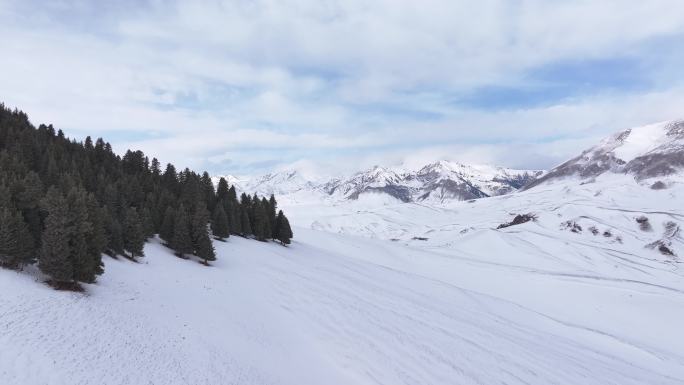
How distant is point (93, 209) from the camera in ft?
119

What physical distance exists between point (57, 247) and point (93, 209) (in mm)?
8507

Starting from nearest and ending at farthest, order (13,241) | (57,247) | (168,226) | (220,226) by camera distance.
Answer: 1. (13,241)
2. (57,247)
3. (168,226)
4. (220,226)

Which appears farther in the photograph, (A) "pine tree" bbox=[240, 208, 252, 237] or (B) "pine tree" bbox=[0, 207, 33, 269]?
(A) "pine tree" bbox=[240, 208, 252, 237]

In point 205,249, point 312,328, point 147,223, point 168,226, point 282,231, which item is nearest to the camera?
point 312,328

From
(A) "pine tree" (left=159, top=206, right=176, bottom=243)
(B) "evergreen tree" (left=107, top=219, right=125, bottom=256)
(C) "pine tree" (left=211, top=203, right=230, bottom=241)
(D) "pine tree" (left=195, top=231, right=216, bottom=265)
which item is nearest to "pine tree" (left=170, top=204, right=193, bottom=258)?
(D) "pine tree" (left=195, top=231, right=216, bottom=265)

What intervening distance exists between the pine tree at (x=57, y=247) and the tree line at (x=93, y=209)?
0.18 ft

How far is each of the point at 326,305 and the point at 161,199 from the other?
40833mm

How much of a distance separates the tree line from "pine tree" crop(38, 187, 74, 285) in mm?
56

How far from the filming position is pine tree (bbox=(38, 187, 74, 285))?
2761cm

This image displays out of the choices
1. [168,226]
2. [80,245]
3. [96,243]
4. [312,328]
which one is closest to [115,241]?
[96,243]

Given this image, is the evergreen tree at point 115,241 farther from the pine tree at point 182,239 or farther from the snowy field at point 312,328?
the pine tree at point 182,239

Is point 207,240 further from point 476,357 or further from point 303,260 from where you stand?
point 476,357

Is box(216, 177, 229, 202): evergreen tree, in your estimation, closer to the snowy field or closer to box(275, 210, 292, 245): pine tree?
box(275, 210, 292, 245): pine tree

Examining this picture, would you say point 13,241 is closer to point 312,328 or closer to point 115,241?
point 115,241
